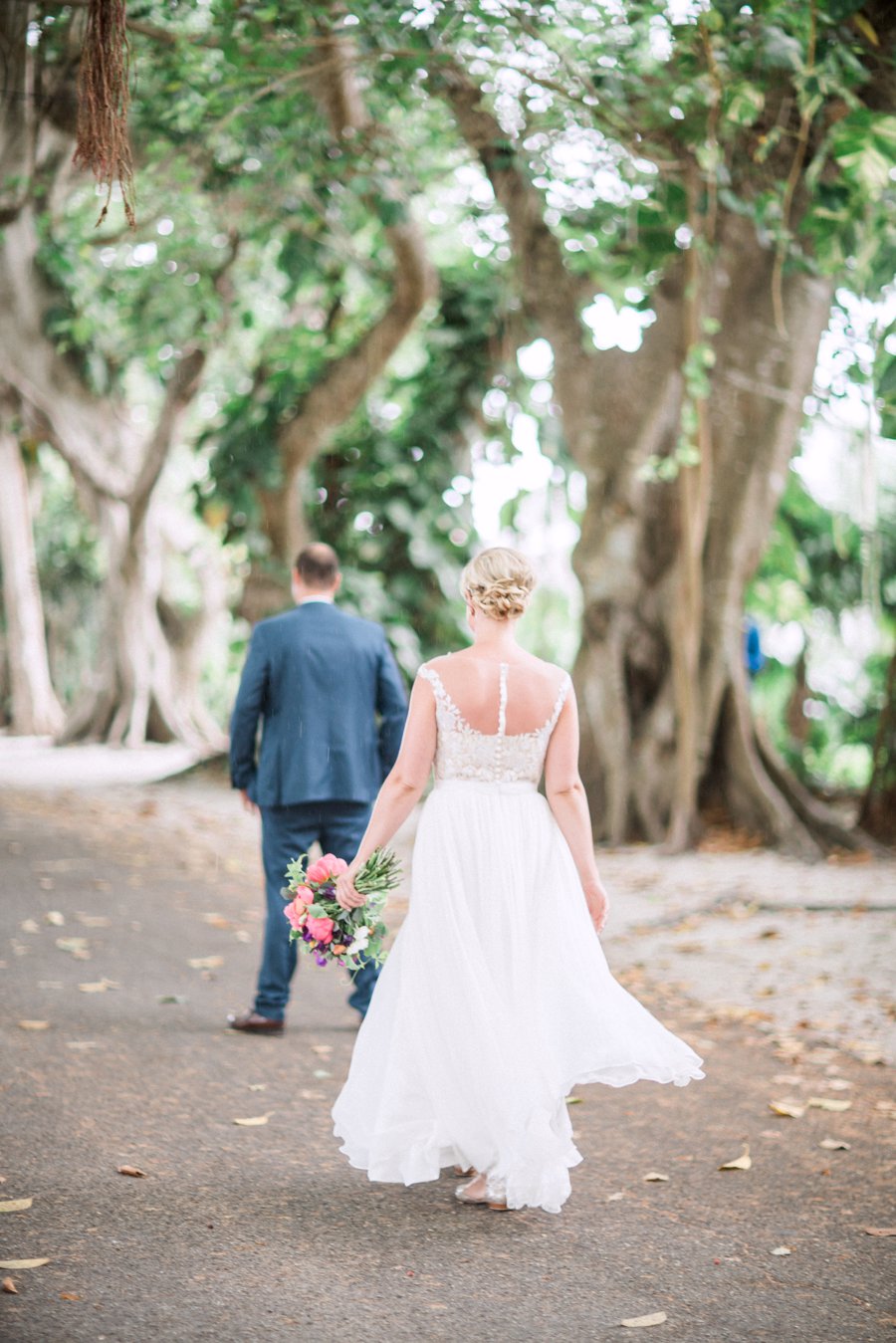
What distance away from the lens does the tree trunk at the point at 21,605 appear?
1039 inches

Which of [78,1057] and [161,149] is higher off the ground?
[161,149]

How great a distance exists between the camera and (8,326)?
61.8ft

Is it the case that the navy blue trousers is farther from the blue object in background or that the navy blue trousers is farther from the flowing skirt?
the blue object in background

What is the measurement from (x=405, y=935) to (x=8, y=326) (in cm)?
1637

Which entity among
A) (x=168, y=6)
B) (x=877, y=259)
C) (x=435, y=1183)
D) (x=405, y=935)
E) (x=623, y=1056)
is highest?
(x=168, y=6)

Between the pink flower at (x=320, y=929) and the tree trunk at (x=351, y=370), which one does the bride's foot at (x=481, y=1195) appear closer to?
the pink flower at (x=320, y=929)

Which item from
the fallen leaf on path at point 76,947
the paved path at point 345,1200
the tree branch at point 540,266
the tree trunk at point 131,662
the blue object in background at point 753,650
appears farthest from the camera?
the tree trunk at point 131,662

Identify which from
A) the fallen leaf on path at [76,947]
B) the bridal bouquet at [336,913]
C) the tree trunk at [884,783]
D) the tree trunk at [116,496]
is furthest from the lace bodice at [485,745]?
the tree trunk at [116,496]

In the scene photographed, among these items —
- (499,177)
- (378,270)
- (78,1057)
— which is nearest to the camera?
(78,1057)

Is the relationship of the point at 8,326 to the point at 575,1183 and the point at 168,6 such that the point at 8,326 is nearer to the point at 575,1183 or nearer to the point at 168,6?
the point at 168,6

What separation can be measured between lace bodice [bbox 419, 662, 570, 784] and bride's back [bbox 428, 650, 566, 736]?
0.04 ft

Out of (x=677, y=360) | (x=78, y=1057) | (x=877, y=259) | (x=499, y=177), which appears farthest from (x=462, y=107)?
(x=78, y=1057)

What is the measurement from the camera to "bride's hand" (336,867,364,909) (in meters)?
4.50

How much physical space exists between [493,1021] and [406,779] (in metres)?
0.79
